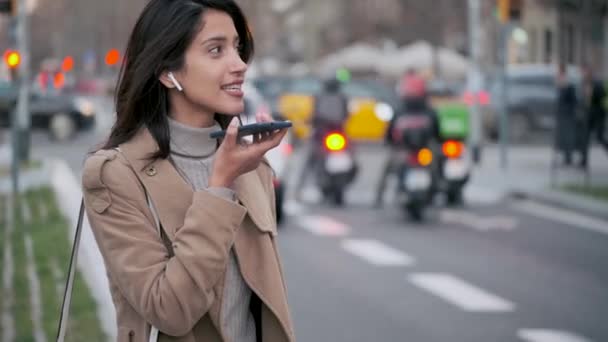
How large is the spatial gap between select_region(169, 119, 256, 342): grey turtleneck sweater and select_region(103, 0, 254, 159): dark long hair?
0.05 metres

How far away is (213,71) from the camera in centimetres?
312

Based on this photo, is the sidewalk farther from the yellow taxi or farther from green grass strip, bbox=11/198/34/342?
green grass strip, bbox=11/198/34/342

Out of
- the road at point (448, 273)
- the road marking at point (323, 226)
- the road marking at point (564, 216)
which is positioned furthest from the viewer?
the road marking at point (564, 216)

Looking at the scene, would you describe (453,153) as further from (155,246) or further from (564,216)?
(155,246)

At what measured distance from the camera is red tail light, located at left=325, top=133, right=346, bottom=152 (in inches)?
758

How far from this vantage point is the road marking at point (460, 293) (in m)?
10.5

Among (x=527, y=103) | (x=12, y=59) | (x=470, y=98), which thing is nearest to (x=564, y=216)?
(x=12, y=59)

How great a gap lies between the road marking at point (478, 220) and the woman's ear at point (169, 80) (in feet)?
42.0

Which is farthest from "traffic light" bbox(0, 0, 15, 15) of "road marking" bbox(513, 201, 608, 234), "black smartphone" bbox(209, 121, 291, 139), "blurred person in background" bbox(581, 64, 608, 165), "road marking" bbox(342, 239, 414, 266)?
"black smartphone" bbox(209, 121, 291, 139)

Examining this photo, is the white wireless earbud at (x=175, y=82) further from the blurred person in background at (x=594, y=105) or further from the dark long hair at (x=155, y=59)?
the blurred person in background at (x=594, y=105)

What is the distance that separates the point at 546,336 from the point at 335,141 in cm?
1027

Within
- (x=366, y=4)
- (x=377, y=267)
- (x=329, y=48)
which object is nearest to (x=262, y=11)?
(x=329, y=48)

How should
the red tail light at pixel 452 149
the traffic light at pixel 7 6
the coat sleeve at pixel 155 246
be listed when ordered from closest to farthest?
the coat sleeve at pixel 155 246 < the red tail light at pixel 452 149 < the traffic light at pixel 7 6

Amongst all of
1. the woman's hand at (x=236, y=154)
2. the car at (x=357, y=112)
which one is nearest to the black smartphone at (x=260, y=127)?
the woman's hand at (x=236, y=154)
